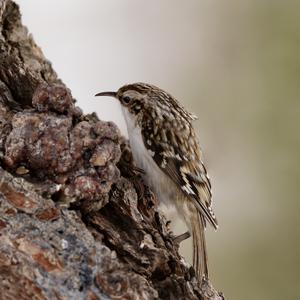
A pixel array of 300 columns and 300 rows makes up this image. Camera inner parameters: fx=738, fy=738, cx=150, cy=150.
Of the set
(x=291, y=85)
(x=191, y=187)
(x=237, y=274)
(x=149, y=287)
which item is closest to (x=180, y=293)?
(x=149, y=287)

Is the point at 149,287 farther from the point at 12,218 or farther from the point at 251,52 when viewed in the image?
the point at 251,52

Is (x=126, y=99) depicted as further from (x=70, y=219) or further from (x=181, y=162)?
(x=70, y=219)

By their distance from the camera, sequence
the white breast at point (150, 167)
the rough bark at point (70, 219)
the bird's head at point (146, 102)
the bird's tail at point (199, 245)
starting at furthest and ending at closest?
1. the bird's head at point (146, 102)
2. the white breast at point (150, 167)
3. the bird's tail at point (199, 245)
4. the rough bark at point (70, 219)

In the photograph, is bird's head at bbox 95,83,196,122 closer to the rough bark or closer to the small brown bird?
the small brown bird

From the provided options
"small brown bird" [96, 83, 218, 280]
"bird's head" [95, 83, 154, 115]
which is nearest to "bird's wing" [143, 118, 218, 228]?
"small brown bird" [96, 83, 218, 280]

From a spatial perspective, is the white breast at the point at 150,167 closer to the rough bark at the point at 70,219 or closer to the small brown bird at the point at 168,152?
the small brown bird at the point at 168,152

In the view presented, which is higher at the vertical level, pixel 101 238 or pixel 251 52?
pixel 251 52

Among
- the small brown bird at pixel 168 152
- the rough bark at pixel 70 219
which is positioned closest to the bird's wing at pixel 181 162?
the small brown bird at pixel 168 152

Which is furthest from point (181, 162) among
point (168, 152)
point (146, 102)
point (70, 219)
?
point (70, 219)
